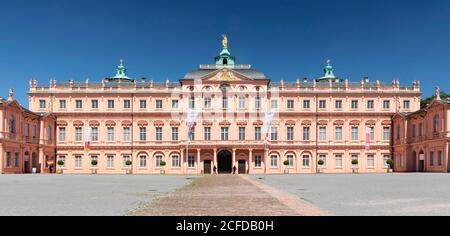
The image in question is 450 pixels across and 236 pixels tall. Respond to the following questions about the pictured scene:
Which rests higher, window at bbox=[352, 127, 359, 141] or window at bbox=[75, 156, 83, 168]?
window at bbox=[352, 127, 359, 141]

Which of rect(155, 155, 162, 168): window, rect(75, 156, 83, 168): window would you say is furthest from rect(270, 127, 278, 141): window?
rect(75, 156, 83, 168): window

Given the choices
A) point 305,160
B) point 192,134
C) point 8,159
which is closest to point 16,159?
point 8,159

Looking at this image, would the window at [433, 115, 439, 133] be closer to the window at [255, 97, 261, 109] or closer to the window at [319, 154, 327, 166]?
the window at [319, 154, 327, 166]

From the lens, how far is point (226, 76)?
230 feet

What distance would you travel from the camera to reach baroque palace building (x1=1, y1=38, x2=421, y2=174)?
232 ft

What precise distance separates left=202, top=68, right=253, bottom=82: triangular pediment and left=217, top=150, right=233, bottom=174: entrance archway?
10061mm

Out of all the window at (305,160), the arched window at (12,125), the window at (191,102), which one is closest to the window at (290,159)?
the window at (305,160)

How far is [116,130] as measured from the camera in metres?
72.0

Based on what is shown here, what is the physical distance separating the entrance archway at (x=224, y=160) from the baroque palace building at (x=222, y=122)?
0.46 feet

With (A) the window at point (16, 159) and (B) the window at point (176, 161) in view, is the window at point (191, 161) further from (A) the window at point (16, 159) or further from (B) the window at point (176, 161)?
(A) the window at point (16, 159)

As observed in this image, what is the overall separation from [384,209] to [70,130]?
62.6 m

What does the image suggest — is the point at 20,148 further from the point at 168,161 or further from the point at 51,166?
the point at 168,161

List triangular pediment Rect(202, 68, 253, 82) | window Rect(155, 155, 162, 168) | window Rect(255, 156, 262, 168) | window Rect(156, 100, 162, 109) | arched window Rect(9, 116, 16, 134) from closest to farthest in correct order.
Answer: arched window Rect(9, 116, 16, 134) < triangular pediment Rect(202, 68, 253, 82) < window Rect(255, 156, 262, 168) < window Rect(155, 155, 162, 168) < window Rect(156, 100, 162, 109)
